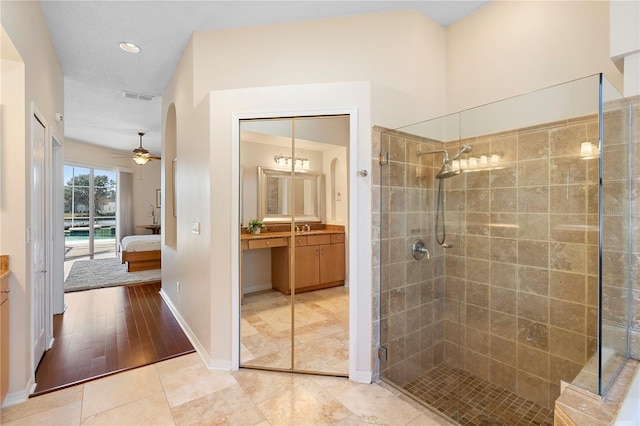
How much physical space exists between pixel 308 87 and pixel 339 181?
0.77m

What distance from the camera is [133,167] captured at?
8.47m

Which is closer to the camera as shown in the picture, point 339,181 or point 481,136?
point 481,136

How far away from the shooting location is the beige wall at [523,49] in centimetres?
198

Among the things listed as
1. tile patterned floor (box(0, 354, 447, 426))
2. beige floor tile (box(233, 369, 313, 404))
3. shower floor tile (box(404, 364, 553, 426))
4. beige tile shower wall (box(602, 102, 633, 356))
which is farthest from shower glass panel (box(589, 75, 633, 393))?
beige floor tile (box(233, 369, 313, 404))

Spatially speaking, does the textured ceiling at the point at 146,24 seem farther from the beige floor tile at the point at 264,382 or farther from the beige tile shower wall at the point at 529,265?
the beige floor tile at the point at 264,382

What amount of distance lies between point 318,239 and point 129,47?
2.69 m

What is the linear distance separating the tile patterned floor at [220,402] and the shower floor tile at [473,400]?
0.13m

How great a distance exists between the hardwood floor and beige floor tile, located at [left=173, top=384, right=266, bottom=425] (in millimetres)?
830

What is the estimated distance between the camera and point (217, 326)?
251 cm

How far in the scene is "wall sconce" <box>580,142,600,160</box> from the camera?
5.80ft

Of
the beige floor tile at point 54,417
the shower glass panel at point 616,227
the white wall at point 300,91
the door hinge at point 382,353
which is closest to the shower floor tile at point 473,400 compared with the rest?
the door hinge at point 382,353

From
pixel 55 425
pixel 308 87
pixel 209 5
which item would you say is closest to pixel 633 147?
pixel 308 87

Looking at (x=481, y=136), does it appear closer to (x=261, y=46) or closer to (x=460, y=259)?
(x=460, y=259)

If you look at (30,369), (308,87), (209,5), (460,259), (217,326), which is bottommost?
(30,369)
